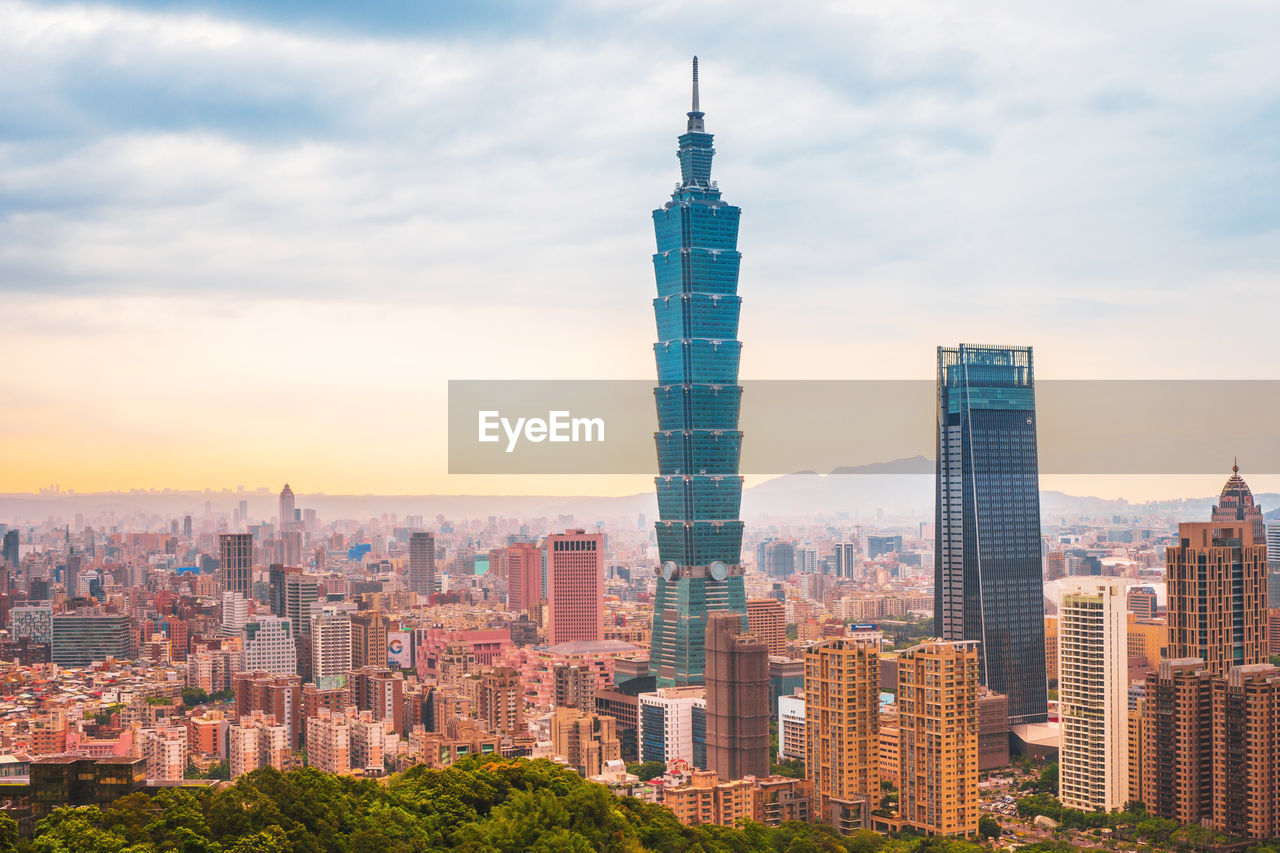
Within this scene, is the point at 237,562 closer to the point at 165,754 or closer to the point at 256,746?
the point at 256,746

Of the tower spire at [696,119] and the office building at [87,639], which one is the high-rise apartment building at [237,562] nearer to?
the office building at [87,639]

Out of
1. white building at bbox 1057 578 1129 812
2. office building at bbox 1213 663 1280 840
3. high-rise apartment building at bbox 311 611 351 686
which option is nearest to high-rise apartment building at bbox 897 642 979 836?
white building at bbox 1057 578 1129 812

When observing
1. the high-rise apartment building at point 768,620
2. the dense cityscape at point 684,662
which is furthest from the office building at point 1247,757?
the high-rise apartment building at point 768,620

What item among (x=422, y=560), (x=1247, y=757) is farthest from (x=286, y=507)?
(x=1247, y=757)

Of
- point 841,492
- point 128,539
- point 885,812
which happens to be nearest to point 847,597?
point 841,492

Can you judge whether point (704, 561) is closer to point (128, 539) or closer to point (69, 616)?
point (69, 616)

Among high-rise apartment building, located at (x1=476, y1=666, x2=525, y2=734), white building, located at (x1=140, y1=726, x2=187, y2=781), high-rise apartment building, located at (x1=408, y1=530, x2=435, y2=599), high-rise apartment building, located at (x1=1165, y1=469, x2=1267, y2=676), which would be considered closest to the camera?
high-rise apartment building, located at (x1=1165, y1=469, x2=1267, y2=676)

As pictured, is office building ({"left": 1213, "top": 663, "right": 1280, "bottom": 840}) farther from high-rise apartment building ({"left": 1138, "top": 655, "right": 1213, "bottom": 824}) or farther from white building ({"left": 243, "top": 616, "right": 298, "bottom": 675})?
white building ({"left": 243, "top": 616, "right": 298, "bottom": 675})
